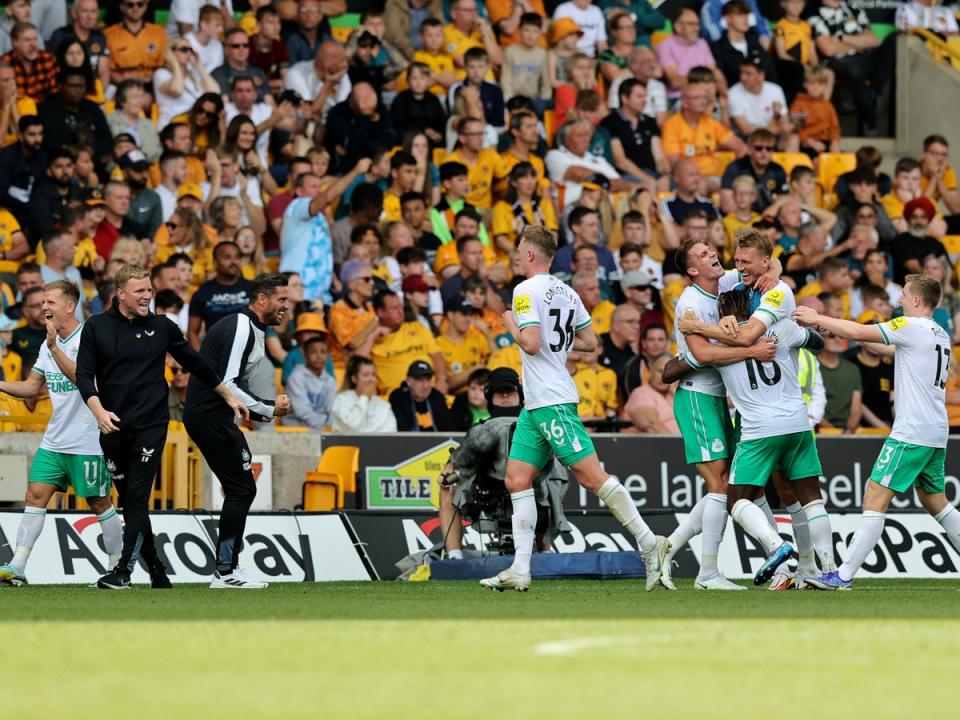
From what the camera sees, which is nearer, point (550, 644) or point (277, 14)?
point (550, 644)

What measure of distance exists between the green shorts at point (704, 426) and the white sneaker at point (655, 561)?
2.25 ft

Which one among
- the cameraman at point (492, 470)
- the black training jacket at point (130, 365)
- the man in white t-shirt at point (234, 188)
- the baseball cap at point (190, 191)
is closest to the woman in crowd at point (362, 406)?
the man in white t-shirt at point (234, 188)

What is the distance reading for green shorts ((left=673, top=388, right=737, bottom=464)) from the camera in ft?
40.6

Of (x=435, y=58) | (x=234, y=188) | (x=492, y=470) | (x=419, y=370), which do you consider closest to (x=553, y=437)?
(x=492, y=470)

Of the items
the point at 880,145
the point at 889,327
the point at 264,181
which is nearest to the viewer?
the point at 889,327

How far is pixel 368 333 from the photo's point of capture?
18.9 m

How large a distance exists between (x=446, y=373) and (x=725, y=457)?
7078 mm

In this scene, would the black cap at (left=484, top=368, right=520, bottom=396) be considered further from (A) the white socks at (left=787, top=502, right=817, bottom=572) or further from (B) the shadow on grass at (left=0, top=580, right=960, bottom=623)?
(A) the white socks at (left=787, top=502, right=817, bottom=572)

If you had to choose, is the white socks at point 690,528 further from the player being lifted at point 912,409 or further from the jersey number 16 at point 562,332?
the jersey number 16 at point 562,332

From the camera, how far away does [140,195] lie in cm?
1908

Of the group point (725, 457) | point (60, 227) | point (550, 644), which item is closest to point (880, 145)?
point (60, 227)

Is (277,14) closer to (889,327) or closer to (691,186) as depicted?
(691,186)

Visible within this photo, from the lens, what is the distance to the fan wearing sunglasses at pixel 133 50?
2072 centimetres

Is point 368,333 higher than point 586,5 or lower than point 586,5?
lower
